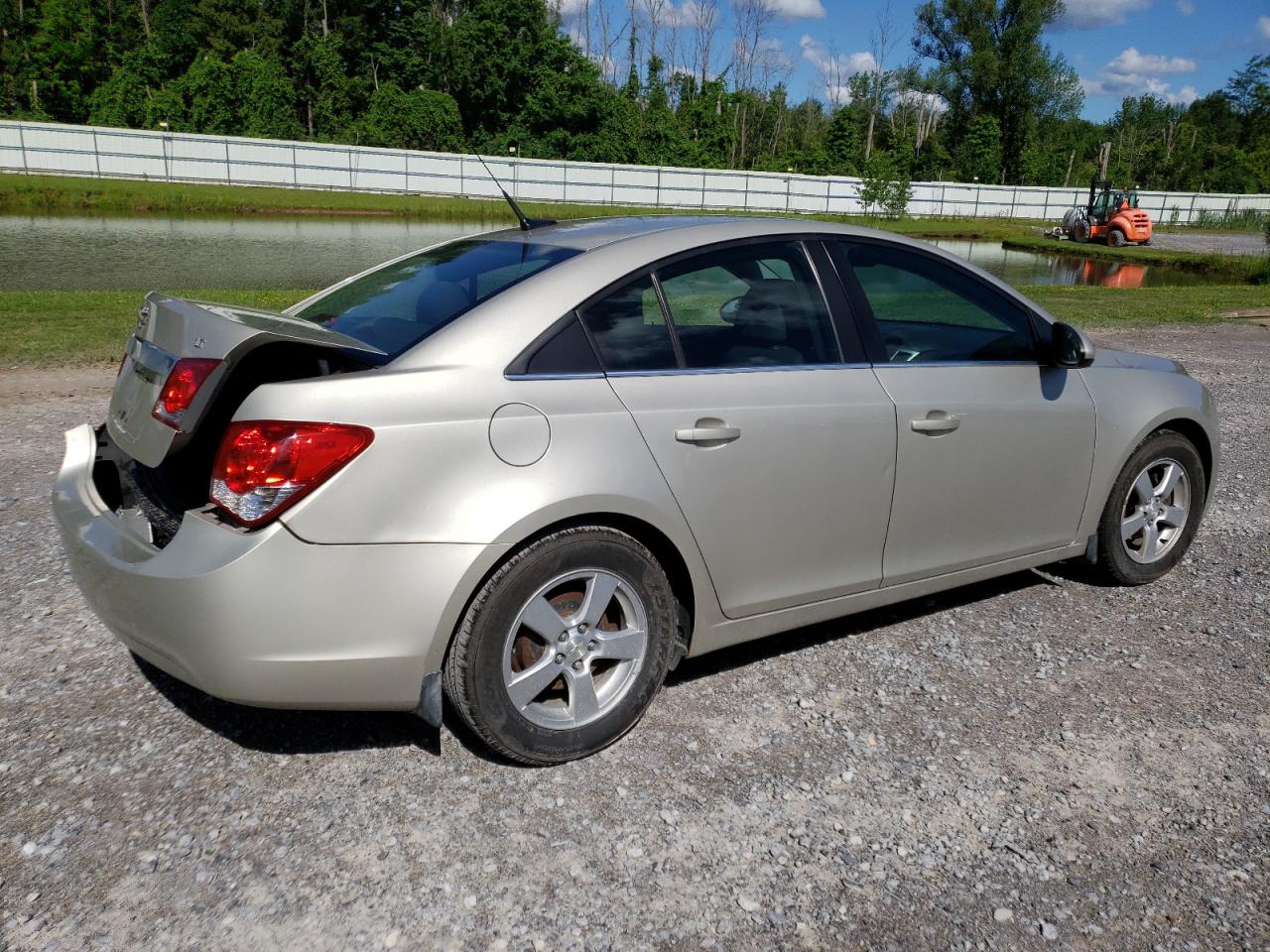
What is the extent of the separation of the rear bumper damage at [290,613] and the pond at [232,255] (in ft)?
50.1

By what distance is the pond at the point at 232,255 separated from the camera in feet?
59.5

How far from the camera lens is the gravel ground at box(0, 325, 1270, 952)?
2.64 m

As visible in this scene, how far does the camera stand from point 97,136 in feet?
144

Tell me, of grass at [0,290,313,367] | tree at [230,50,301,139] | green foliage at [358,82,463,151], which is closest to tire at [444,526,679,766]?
grass at [0,290,313,367]

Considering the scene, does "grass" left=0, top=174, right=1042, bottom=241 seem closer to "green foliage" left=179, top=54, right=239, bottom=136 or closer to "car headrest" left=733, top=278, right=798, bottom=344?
"green foliage" left=179, top=54, right=239, bottom=136

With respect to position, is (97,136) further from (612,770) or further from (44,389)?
(612,770)

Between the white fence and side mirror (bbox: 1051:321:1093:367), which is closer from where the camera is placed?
side mirror (bbox: 1051:321:1093:367)

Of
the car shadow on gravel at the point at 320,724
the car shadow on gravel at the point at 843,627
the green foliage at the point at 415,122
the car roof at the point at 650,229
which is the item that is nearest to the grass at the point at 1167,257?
the car shadow on gravel at the point at 843,627

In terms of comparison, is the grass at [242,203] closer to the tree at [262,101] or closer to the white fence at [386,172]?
the white fence at [386,172]

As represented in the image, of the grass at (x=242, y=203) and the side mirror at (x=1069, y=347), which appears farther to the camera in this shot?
the grass at (x=242, y=203)

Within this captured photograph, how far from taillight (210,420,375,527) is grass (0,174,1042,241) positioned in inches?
1258

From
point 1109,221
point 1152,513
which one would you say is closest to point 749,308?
point 1152,513

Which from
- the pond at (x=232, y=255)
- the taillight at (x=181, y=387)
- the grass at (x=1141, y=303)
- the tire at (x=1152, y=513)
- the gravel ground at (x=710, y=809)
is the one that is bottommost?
the pond at (x=232, y=255)

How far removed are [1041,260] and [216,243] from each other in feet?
85.6
